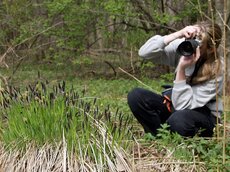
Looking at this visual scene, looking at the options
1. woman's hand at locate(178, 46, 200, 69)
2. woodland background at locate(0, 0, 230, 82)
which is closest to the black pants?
woman's hand at locate(178, 46, 200, 69)

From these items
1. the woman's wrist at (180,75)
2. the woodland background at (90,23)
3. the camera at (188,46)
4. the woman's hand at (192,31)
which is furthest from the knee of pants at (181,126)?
the woodland background at (90,23)

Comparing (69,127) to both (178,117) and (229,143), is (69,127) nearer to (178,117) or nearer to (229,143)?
(178,117)

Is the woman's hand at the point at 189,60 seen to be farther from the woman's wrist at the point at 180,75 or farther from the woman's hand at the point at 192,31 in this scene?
the woman's hand at the point at 192,31

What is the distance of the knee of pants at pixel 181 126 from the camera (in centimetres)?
342

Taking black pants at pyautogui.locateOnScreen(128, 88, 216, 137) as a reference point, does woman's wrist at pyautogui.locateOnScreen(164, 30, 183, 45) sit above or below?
above

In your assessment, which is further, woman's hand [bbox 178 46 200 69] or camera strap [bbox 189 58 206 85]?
camera strap [bbox 189 58 206 85]

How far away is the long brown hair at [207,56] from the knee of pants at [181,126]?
33cm

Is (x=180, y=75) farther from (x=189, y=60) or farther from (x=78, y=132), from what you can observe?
(x=78, y=132)

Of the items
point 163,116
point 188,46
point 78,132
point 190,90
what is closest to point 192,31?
point 188,46

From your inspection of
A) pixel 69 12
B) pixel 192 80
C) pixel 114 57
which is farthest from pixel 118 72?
pixel 192 80

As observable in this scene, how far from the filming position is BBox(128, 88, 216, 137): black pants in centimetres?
345

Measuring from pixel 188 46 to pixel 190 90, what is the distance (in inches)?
14.5

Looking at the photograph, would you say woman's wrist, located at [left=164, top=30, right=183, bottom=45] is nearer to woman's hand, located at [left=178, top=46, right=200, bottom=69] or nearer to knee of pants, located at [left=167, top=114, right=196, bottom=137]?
woman's hand, located at [left=178, top=46, right=200, bottom=69]

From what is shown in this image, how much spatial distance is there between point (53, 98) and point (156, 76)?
920cm
